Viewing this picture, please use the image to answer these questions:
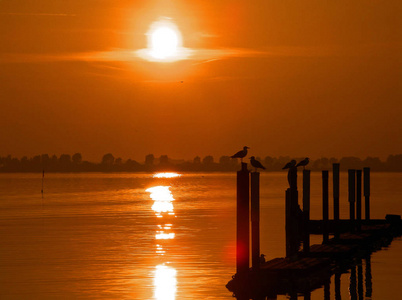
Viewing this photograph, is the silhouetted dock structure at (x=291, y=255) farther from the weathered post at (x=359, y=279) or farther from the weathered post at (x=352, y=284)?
the weathered post at (x=352, y=284)

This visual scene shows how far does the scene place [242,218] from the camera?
23.8 m

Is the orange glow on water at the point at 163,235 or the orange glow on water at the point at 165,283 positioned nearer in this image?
the orange glow on water at the point at 165,283

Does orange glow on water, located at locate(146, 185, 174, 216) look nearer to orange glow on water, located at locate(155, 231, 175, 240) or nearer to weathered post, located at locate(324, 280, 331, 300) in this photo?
orange glow on water, located at locate(155, 231, 175, 240)

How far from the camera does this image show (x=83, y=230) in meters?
54.5

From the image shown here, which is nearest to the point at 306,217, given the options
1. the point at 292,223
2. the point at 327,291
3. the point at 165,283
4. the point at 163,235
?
the point at 292,223

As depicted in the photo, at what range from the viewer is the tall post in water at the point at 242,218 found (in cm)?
2345

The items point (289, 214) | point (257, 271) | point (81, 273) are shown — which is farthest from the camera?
point (81, 273)

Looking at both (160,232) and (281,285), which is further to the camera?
(160,232)

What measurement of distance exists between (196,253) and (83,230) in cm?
1811

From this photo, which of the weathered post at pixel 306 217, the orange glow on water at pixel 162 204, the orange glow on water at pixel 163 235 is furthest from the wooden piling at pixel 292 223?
the orange glow on water at pixel 162 204

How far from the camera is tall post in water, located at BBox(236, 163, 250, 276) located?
2345 centimetres

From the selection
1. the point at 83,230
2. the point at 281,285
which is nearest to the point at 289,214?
the point at 281,285

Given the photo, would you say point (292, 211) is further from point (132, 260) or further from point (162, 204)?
point (162, 204)

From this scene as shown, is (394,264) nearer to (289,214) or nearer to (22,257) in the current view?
(289,214)
